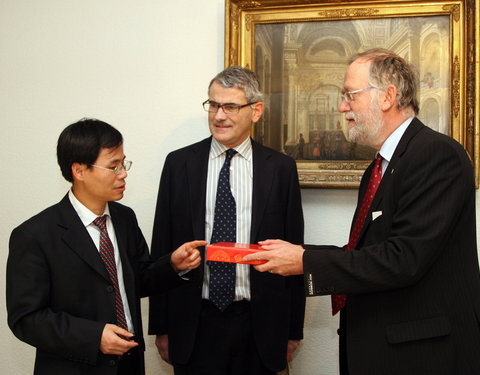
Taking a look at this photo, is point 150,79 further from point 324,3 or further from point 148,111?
point 324,3

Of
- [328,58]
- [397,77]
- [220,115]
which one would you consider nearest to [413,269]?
[397,77]

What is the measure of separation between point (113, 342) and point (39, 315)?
30 centimetres

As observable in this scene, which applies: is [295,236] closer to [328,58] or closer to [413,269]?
[413,269]

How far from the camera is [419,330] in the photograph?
1.96 metres

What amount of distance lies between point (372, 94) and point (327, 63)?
3.44 feet

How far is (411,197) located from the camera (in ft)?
6.41

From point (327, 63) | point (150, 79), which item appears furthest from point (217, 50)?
point (327, 63)

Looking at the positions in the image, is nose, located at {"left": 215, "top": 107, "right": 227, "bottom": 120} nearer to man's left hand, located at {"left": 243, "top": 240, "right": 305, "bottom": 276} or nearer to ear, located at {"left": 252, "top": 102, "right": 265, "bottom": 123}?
ear, located at {"left": 252, "top": 102, "right": 265, "bottom": 123}

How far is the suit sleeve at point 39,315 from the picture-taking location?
77.2 inches

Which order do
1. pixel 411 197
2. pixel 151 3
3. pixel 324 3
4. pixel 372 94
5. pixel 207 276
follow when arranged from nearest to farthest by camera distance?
1. pixel 411 197
2. pixel 372 94
3. pixel 207 276
4. pixel 324 3
5. pixel 151 3

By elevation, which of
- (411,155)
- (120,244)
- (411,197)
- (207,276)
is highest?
(411,155)

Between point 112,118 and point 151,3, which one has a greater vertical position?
point 151,3

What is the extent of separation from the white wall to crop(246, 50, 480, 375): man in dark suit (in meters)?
1.26

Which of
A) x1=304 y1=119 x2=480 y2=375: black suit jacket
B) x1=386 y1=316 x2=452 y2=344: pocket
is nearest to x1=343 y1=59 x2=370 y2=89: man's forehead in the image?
x1=304 y1=119 x2=480 y2=375: black suit jacket
